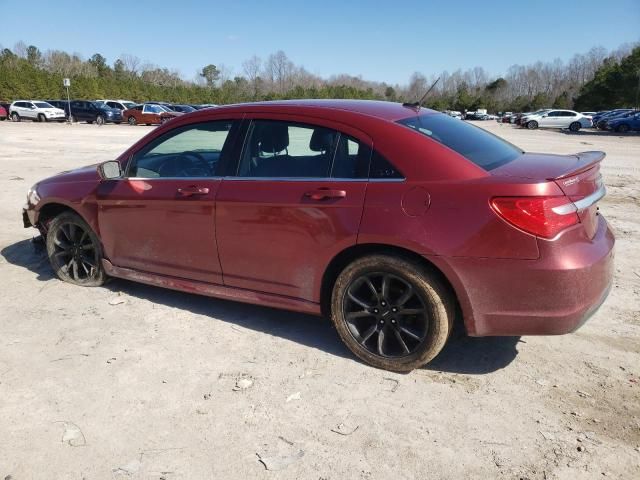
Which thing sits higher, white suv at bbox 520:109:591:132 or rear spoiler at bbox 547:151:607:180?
white suv at bbox 520:109:591:132

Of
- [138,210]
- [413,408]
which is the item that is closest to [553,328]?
[413,408]

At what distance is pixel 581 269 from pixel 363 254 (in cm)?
124

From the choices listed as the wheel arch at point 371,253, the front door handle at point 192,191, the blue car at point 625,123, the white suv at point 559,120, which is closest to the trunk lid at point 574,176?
the wheel arch at point 371,253

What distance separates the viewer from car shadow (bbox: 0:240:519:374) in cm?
357

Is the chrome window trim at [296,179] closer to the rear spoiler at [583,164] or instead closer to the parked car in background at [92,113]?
the rear spoiler at [583,164]

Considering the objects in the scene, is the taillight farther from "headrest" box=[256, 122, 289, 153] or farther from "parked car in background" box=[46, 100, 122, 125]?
"parked car in background" box=[46, 100, 122, 125]

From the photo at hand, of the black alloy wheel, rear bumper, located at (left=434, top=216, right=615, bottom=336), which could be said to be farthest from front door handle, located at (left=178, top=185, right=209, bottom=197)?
rear bumper, located at (left=434, top=216, right=615, bottom=336)

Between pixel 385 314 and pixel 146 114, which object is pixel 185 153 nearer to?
pixel 385 314

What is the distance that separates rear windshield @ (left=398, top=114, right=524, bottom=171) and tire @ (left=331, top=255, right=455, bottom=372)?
0.78 m

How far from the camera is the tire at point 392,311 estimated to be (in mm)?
3178

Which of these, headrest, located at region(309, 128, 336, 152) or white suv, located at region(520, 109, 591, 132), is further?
white suv, located at region(520, 109, 591, 132)

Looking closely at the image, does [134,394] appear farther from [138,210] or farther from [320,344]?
[138,210]

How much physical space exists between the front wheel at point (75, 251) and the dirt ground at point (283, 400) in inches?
13.7

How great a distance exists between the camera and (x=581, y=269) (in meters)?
2.92
